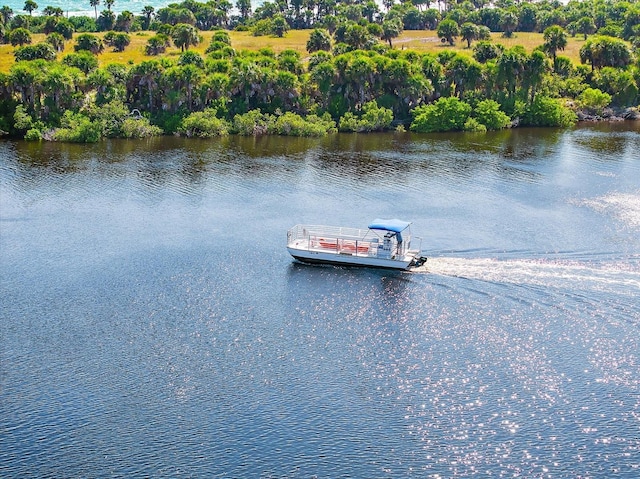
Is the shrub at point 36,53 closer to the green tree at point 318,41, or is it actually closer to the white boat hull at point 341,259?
the green tree at point 318,41

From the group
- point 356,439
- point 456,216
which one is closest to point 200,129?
point 456,216

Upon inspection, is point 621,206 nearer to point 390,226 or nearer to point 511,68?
point 390,226

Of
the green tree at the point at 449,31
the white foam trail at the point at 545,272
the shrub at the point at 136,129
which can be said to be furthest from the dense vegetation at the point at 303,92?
the white foam trail at the point at 545,272

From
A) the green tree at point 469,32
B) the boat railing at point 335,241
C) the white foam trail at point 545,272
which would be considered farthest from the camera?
the green tree at point 469,32

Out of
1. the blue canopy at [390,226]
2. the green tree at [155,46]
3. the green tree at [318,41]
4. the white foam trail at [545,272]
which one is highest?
the green tree at [318,41]

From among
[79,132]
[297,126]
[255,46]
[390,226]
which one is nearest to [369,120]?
[297,126]

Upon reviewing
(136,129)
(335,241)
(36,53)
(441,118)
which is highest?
(36,53)
